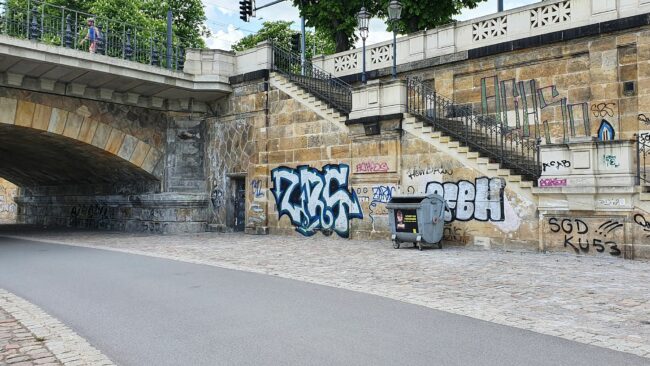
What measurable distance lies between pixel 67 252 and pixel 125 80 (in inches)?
284

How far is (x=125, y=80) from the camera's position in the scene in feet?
64.2

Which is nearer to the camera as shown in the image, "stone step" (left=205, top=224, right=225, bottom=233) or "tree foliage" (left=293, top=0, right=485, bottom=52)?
"stone step" (left=205, top=224, right=225, bottom=233)

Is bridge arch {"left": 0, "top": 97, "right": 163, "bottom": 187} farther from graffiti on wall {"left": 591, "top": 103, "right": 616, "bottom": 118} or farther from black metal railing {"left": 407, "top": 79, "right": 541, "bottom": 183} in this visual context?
graffiti on wall {"left": 591, "top": 103, "right": 616, "bottom": 118}

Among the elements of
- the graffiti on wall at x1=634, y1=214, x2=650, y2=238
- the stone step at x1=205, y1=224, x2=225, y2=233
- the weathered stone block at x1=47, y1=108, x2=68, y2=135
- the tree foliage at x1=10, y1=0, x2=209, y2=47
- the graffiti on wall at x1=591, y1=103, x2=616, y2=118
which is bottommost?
the stone step at x1=205, y1=224, x2=225, y2=233

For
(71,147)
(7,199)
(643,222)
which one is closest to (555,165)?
(643,222)

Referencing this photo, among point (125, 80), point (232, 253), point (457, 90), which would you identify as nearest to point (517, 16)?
point (457, 90)

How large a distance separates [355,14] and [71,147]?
532 inches

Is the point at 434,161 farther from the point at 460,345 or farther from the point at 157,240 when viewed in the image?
the point at 460,345

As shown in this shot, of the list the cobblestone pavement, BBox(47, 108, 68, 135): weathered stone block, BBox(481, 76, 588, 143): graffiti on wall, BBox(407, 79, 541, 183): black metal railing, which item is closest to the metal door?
BBox(47, 108, 68, 135): weathered stone block

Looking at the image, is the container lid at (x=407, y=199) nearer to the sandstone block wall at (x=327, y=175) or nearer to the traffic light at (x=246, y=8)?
the sandstone block wall at (x=327, y=175)

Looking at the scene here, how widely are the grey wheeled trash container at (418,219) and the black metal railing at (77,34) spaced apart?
11110mm

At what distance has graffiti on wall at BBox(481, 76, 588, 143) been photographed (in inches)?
622

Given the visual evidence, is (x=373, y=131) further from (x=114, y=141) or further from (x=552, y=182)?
(x=114, y=141)

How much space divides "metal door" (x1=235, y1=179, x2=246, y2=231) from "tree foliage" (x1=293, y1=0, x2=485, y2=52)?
359 inches
